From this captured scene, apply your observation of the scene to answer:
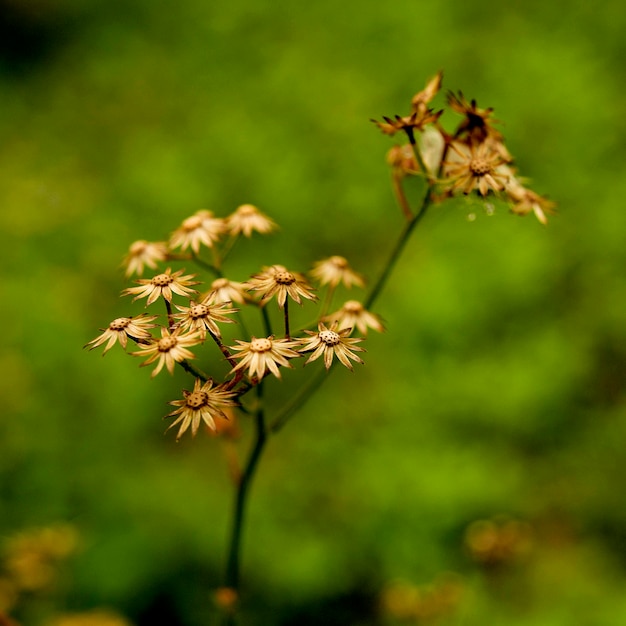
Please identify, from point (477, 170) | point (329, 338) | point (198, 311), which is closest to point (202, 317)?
point (198, 311)

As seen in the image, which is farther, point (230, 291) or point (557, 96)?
point (557, 96)

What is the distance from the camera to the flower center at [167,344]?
1.18 m

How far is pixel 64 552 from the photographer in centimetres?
221

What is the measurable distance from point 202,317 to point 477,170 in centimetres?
61

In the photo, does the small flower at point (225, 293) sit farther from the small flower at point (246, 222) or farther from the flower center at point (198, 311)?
the small flower at point (246, 222)

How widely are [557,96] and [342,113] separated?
1.40 metres

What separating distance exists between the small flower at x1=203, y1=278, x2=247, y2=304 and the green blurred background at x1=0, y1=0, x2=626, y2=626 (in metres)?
0.54

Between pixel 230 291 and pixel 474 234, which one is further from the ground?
pixel 474 234

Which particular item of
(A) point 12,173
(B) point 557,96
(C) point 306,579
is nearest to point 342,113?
(B) point 557,96

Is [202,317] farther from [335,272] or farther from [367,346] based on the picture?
[367,346]

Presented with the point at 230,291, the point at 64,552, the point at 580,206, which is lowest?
the point at 64,552

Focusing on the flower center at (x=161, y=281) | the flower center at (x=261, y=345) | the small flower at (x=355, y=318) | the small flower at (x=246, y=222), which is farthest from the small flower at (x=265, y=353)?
the small flower at (x=246, y=222)

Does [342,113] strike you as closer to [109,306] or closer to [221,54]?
[221,54]

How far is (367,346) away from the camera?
3.50 meters
